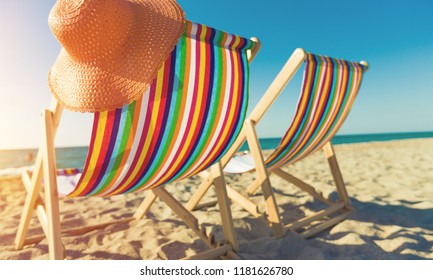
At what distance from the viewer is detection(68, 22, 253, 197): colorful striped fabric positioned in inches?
45.9

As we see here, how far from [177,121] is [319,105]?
97cm

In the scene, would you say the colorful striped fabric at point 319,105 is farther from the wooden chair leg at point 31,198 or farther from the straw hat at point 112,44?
the wooden chair leg at point 31,198

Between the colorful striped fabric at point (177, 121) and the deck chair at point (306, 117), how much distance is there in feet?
0.94

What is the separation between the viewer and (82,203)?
294cm

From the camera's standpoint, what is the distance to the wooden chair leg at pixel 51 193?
1.22 metres

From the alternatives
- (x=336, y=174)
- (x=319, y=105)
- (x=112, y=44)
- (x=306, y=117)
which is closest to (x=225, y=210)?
(x=306, y=117)

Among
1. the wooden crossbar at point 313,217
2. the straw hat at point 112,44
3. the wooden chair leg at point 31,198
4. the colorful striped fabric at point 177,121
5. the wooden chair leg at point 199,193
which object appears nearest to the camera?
the straw hat at point 112,44

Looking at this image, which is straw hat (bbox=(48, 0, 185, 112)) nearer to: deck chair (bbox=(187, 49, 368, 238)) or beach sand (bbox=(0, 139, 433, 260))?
deck chair (bbox=(187, 49, 368, 238))

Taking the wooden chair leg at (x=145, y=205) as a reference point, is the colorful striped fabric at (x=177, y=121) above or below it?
above

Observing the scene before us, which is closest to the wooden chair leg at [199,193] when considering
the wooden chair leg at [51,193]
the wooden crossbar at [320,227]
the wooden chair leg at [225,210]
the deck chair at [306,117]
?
the deck chair at [306,117]

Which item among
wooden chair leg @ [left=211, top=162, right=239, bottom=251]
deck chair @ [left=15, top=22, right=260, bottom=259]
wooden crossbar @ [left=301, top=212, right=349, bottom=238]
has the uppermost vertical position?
deck chair @ [left=15, top=22, right=260, bottom=259]

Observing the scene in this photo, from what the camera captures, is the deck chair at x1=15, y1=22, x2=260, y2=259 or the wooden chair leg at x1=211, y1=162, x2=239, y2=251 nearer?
the deck chair at x1=15, y1=22, x2=260, y2=259

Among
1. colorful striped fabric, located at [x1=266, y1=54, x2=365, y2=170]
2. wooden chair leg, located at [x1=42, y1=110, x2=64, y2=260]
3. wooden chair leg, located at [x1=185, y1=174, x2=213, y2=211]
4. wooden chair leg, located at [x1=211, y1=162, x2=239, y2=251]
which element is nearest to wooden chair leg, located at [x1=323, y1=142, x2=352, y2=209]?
colorful striped fabric, located at [x1=266, y1=54, x2=365, y2=170]

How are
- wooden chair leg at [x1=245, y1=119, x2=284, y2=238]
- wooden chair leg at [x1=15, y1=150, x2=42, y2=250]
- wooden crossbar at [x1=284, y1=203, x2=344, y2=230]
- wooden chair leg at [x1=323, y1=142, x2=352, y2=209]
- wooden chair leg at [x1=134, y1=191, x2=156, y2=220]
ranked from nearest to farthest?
wooden chair leg at [x1=15, y1=150, x2=42, y2=250]
wooden chair leg at [x1=245, y1=119, x2=284, y2=238]
wooden crossbar at [x1=284, y1=203, x2=344, y2=230]
wooden chair leg at [x1=134, y1=191, x2=156, y2=220]
wooden chair leg at [x1=323, y1=142, x2=352, y2=209]
